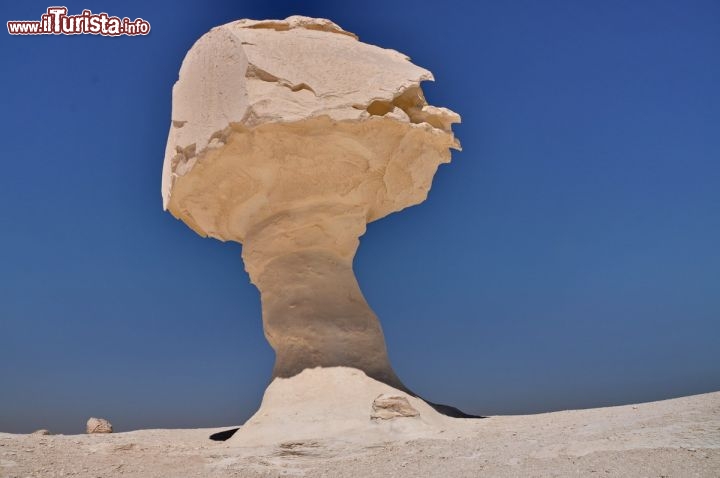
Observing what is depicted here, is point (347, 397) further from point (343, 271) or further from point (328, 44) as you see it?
point (328, 44)

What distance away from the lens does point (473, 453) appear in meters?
6.82

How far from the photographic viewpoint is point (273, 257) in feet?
32.9

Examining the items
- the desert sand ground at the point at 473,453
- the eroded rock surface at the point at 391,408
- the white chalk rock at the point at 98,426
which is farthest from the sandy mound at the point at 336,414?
the white chalk rock at the point at 98,426

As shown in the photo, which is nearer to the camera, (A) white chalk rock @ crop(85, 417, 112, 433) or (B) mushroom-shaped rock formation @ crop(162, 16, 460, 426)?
(B) mushroom-shaped rock formation @ crop(162, 16, 460, 426)

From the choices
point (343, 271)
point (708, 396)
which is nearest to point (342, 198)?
point (343, 271)

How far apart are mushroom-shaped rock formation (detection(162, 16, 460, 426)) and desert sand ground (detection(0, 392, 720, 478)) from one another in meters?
2.01

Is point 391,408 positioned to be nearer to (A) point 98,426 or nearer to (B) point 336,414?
(B) point 336,414

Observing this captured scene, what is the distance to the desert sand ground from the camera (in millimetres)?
5984

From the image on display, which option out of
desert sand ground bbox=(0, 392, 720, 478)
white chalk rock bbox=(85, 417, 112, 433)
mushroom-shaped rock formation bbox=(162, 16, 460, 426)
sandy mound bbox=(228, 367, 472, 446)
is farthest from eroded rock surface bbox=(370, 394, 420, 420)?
white chalk rock bbox=(85, 417, 112, 433)

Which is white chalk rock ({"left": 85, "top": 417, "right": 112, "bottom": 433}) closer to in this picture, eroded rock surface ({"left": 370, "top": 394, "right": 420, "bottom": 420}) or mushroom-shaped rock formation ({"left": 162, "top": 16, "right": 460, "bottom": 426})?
mushroom-shaped rock formation ({"left": 162, "top": 16, "right": 460, "bottom": 426})

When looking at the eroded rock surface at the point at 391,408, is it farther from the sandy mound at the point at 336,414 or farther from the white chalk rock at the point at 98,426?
the white chalk rock at the point at 98,426

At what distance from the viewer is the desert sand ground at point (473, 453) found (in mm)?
5984

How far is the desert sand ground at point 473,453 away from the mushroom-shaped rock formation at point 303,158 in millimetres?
2011

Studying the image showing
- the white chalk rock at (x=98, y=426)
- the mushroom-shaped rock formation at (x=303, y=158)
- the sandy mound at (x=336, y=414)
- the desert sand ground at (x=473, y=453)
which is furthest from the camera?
the white chalk rock at (x=98, y=426)
